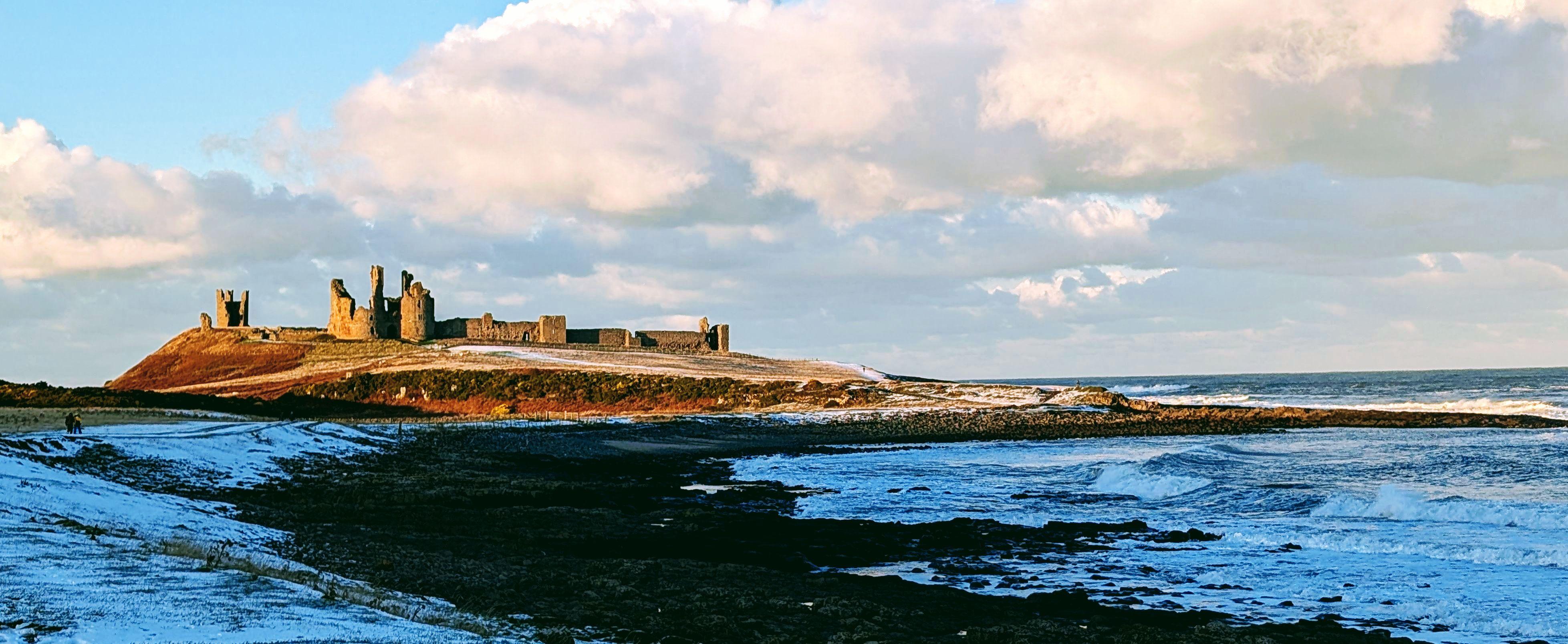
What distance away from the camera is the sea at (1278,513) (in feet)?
→ 46.1

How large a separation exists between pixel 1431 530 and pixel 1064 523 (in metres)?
5.61

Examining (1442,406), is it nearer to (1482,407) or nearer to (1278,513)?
(1482,407)

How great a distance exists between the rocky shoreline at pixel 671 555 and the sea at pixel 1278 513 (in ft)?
2.34

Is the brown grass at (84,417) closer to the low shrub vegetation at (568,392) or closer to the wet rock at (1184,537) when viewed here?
the low shrub vegetation at (568,392)

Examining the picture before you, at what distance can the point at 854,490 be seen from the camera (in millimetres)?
27203

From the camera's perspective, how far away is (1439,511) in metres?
21.6

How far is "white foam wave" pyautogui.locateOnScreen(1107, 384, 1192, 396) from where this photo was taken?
5241 inches

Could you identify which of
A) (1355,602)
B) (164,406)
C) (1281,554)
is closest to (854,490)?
(1281,554)

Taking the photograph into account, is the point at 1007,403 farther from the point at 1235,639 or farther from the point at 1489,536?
the point at 1235,639

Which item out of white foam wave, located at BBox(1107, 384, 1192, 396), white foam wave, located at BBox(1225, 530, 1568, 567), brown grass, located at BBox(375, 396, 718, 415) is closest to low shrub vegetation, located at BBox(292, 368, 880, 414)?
brown grass, located at BBox(375, 396, 718, 415)

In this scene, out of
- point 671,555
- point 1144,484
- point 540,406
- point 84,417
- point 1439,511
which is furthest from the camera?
point 540,406

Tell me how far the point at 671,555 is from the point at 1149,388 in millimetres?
132634

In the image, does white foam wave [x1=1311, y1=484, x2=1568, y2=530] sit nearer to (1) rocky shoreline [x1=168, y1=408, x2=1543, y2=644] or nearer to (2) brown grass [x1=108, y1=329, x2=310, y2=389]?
(1) rocky shoreline [x1=168, y1=408, x2=1543, y2=644]

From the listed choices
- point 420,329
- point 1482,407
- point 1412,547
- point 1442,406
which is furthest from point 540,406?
point 1482,407
